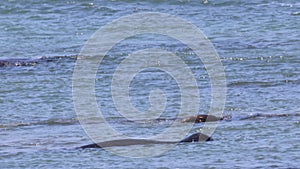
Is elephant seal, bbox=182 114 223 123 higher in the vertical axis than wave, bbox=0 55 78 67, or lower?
lower

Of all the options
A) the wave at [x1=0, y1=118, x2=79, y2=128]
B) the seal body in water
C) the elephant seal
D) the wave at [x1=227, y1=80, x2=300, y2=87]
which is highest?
the wave at [x1=227, y1=80, x2=300, y2=87]

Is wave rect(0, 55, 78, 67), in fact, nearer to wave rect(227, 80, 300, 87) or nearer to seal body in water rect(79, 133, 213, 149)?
wave rect(227, 80, 300, 87)

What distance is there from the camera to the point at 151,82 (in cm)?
1220

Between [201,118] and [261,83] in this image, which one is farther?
[261,83]

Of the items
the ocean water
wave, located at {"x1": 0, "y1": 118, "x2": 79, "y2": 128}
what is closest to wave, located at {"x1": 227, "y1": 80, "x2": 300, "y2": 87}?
the ocean water

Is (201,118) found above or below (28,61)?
below

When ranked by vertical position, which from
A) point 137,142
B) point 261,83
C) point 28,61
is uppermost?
point 28,61

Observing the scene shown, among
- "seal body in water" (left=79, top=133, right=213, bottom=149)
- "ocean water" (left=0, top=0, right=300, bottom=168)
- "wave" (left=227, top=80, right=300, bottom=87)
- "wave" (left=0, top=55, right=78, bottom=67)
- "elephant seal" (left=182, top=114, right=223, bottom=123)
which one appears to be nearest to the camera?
"ocean water" (left=0, top=0, right=300, bottom=168)

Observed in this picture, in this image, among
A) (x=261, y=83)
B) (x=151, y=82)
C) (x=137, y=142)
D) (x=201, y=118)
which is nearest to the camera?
(x=137, y=142)

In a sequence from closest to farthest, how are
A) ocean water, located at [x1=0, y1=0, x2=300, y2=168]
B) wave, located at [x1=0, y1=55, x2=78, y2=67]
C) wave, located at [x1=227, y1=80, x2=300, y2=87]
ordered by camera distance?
1. ocean water, located at [x1=0, y1=0, x2=300, y2=168]
2. wave, located at [x1=227, y1=80, x2=300, y2=87]
3. wave, located at [x1=0, y1=55, x2=78, y2=67]

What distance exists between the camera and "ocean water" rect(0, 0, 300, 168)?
8302 millimetres

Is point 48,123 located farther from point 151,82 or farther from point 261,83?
point 261,83

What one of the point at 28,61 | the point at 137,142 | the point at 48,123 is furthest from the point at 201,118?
the point at 28,61

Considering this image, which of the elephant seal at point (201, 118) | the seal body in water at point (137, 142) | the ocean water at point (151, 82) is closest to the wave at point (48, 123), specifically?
the ocean water at point (151, 82)
